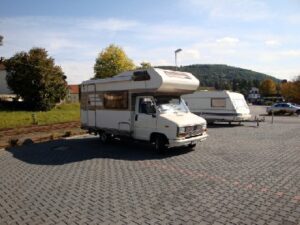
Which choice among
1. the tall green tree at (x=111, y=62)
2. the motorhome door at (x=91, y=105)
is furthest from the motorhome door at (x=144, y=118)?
the tall green tree at (x=111, y=62)

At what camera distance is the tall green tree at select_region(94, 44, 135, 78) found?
61438 millimetres

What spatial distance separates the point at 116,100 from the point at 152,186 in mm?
6879

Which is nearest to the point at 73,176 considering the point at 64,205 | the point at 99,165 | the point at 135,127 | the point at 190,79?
the point at 99,165

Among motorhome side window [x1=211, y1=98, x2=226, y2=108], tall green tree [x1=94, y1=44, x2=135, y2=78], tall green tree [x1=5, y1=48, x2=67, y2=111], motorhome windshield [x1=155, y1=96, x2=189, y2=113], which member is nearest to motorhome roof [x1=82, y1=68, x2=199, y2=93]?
motorhome windshield [x1=155, y1=96, x2=189, y2=113]

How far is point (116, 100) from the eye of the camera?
14430 millimetres

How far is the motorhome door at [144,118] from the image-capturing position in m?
12.8

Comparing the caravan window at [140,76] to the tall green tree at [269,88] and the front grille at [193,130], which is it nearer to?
the front grille at [193,130]

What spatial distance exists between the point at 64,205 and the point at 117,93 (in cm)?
796

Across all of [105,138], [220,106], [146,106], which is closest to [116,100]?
[146,106]

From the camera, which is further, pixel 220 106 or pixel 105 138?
pixel 220 106

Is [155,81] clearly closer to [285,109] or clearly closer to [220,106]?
[220,106]

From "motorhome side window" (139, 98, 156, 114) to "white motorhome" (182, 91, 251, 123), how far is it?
11693mm

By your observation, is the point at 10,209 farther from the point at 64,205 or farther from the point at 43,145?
the point at 43,145

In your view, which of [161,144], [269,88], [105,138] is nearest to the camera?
[161,144]
